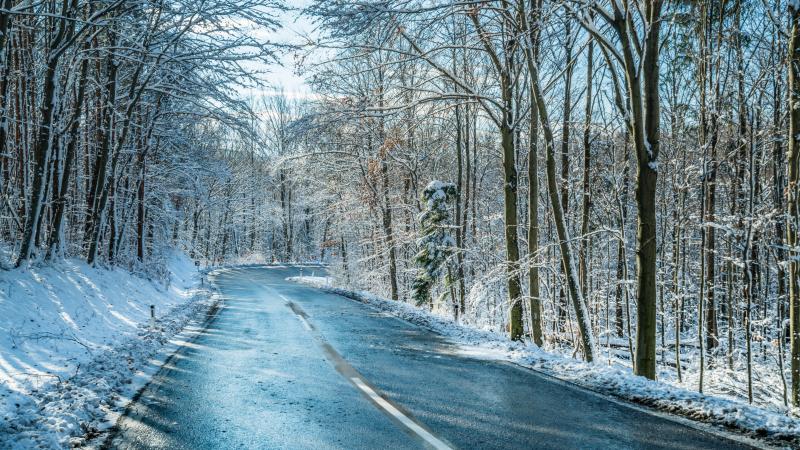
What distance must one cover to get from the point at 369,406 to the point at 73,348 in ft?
21.0

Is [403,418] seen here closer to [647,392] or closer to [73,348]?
[647,392]

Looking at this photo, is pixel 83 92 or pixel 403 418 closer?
pixel 403 418

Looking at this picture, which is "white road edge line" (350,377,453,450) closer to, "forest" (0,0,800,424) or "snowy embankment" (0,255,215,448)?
"snowy embankment" (0,255,215,448)

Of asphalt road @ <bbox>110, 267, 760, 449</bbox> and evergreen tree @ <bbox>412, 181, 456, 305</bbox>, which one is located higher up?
evergreen tree @ <bbox>412, 181, 456, 305</bbox>

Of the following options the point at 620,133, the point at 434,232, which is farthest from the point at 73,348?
the point at 620,133

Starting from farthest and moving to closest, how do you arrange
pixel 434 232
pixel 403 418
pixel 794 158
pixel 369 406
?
1. pixel 434 232
2. pixel 794 158
3. pixel 369 406
4. pixel 403 418

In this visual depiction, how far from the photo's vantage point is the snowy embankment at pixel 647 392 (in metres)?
4.72

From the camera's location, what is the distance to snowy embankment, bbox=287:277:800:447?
15.5 ft

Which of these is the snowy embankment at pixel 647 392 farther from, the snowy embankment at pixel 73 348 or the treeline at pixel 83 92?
the treeline at pixel 83 92

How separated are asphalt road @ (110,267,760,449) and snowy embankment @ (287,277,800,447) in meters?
0.34

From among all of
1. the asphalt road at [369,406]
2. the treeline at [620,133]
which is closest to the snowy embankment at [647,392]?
the asphalt road at [369,406]

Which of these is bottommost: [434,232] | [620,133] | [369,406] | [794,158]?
[369,406]

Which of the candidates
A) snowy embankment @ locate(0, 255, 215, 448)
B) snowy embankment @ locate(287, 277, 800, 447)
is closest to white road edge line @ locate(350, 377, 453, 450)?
snowy embankment @ locate(287, 277, 800, 447)

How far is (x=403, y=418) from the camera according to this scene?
17.9ft
